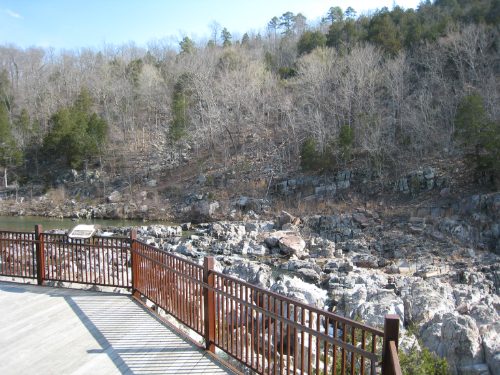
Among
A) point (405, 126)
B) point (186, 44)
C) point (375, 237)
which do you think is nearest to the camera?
point (375, 237)

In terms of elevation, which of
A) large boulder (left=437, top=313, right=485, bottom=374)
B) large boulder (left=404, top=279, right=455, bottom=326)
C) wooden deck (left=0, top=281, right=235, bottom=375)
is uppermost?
wooden deck (left=0, top=281, right=235, bottom=375)

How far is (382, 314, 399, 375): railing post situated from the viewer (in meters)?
2.75

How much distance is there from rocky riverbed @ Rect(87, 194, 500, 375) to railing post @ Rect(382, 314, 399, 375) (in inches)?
158

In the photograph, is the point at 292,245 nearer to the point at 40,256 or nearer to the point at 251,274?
the point at 251,274

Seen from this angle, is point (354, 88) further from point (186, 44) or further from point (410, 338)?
point (186, 44)

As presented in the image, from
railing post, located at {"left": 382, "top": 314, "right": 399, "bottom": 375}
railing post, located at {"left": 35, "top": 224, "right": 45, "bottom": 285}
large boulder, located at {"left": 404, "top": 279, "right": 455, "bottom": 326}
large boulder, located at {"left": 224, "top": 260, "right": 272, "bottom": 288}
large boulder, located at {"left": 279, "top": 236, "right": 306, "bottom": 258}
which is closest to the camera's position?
railing post, located at {"left": 382, "top": 314, "right": 399, "bottom": 375}

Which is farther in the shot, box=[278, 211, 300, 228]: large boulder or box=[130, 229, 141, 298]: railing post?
box=[278, 211, 300, 228]: large boulder

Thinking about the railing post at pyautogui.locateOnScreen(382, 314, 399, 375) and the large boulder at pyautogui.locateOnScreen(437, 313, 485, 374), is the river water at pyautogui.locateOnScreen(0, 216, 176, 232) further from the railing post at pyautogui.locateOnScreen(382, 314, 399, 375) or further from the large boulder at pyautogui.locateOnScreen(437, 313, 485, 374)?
the railing post at pyautogui.locateOnScreen(382, 314, 399, 375)

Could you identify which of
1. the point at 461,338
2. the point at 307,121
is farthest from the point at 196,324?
the point at 307,121

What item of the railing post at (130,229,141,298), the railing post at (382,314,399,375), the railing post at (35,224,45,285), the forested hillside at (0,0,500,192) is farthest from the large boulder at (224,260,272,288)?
the forested hillside at (0,0,500,192)

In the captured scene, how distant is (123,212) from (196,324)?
30488 mm

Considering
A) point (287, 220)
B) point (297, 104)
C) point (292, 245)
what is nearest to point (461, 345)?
point (292, 245)

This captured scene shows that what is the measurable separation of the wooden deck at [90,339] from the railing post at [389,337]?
7.21 ft

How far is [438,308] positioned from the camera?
26.9ft
